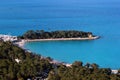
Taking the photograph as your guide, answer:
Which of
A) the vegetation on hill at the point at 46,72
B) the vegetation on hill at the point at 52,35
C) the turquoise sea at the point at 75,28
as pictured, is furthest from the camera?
the vegetation on hill at the point at 52,35

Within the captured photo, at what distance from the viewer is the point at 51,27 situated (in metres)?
30.1

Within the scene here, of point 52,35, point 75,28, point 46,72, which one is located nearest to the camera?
point 46,72

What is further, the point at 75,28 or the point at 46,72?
the point at 75,28

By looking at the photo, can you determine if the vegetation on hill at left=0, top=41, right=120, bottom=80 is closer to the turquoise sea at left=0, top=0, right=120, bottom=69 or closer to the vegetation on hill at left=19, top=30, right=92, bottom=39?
the turquoise sea at left=0, top=0, right=120, bottom=69

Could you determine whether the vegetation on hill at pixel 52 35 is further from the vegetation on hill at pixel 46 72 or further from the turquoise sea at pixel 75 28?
the vegetation on hill at pixel 46 72

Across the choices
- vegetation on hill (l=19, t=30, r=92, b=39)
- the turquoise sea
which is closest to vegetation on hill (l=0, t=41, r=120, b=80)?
the turquoise sea

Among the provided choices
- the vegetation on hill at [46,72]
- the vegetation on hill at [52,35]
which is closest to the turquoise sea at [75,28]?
the vegetation on hill at [52,35]

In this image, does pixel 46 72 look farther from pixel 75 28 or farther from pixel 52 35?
pixel 75 28

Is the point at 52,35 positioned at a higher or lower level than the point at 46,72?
higher

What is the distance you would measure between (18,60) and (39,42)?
7.51 meters

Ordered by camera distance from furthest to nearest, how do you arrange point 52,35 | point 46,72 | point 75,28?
point 75,28
point 52,35
point 46,72

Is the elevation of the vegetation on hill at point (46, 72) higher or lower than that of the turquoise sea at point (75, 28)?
lower

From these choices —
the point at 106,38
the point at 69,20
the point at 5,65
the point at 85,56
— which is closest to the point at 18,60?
the point at 5,65

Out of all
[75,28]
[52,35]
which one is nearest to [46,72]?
[52,35]
